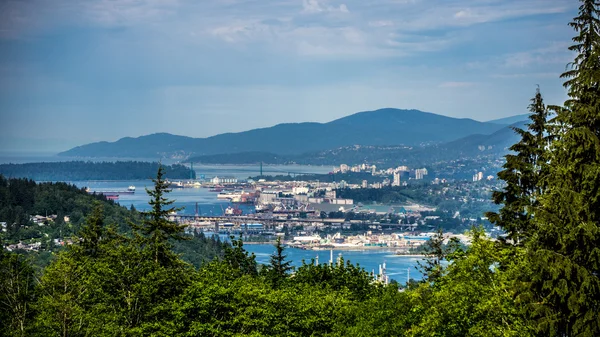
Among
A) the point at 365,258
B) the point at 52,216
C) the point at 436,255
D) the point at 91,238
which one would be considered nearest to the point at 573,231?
the point at 436,255

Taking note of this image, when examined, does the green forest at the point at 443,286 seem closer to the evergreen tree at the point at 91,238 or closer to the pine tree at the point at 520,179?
the pine tree at the point at 520,179

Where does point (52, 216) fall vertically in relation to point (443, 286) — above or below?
below

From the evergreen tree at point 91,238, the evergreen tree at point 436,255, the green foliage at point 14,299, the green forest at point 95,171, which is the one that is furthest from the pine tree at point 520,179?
the green forest at point 95,171

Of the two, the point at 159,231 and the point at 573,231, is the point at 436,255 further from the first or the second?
the point at 573,231

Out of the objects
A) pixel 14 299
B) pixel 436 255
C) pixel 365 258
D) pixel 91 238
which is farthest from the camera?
pixel 365 258

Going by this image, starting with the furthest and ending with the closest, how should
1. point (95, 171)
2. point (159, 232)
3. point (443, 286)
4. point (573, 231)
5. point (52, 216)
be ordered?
1. point (95, 171)
2. point (52, 216)
3. point (159, 232)
4. point (443, 286)
5. point (573, 231)

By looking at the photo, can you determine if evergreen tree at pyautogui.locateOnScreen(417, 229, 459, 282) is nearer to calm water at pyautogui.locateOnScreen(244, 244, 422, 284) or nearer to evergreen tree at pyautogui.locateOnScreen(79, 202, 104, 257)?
evergreen tree at pyautogui.locateOnScreen(79, 202, 104, 257)
